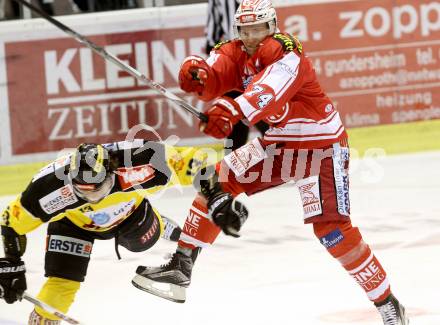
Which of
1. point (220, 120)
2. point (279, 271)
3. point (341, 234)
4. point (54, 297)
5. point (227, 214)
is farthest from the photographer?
point (279, 271)

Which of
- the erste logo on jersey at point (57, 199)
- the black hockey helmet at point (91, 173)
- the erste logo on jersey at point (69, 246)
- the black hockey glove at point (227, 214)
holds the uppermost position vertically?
the black hockey helmet at point (91, 173)

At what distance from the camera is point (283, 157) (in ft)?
15.0

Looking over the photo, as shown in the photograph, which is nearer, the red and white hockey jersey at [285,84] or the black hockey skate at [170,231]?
the red and white hockey jersey at [285,84]

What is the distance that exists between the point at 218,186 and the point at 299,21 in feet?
15.0

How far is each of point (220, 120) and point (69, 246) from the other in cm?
107

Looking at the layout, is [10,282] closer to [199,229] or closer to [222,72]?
[199,229]

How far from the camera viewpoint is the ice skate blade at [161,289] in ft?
14.6

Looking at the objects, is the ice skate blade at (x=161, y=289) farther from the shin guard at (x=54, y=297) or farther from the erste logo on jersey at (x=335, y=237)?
the erste logo on jersey at (x=335, y=237)

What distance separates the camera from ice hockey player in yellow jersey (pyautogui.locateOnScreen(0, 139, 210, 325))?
4371 mm

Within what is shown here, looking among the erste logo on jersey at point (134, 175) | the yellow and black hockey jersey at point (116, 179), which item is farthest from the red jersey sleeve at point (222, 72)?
the erste logo on jersey at point (134, 175)

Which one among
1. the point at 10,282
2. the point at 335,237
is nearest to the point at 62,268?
the point at 10,282

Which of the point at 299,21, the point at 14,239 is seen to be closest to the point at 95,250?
the point at 14,239

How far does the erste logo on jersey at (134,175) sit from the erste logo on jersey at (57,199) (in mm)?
199

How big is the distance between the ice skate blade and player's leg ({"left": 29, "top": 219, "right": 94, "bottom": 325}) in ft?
1.07
